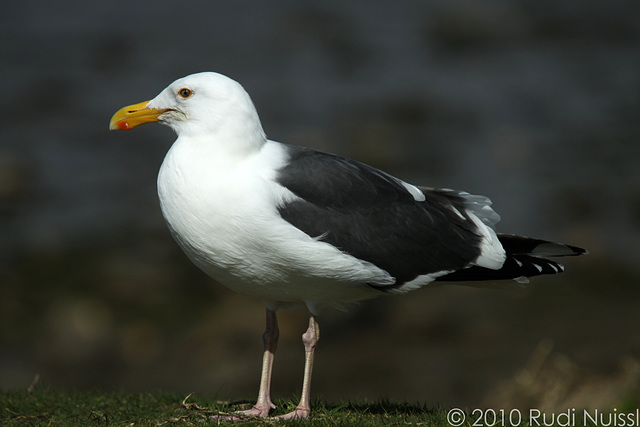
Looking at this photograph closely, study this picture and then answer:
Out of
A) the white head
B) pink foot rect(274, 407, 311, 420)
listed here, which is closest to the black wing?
the white head

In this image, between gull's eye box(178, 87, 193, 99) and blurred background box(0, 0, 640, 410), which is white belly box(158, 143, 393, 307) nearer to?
gull's eye box(178, 87, 193, 99)

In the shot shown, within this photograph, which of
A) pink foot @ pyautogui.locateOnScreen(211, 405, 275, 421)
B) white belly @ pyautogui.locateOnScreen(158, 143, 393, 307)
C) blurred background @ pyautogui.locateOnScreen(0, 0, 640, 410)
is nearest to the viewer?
white belly @ pyautogui.locateOnScreen(158, 143, 393, 307)

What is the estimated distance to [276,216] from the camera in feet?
17.4

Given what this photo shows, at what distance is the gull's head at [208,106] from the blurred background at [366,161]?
159 inches

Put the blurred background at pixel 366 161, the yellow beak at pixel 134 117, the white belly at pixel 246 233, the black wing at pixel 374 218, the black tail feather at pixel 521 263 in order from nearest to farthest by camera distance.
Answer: the white belly at pixel 246 233
the black wing at pixel 374 218
the yellow beak at pixel 134 117
the black tail feather at pixel 521 263
the blurred background at pixel 366 161

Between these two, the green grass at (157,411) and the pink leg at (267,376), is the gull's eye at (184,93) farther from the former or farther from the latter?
the green grass at (157,411)

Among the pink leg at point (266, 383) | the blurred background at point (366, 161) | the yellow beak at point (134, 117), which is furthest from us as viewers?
the blurred background at point (366, 161)

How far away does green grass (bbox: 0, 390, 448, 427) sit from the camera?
5633mm

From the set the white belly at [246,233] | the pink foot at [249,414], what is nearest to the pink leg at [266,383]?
the pink foot at [249,414]

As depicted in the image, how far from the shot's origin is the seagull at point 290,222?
5324mm

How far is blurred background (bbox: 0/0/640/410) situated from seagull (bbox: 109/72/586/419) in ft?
8.38

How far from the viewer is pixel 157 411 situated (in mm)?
6035

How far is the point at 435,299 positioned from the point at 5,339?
6251 mm

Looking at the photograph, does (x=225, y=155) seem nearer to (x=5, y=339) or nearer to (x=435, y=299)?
(x=435, y=299)
